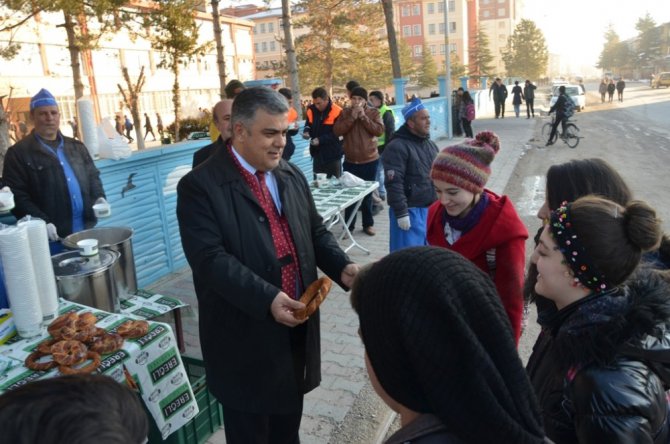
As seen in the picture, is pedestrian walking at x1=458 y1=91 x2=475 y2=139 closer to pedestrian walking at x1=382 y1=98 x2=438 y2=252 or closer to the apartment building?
the apartment building

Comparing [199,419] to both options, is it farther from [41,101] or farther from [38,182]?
[41,101]

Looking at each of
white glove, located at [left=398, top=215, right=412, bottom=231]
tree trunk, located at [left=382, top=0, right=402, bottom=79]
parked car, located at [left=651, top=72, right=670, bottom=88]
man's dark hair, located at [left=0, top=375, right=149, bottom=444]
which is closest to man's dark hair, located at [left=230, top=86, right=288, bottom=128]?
man's dark hair, located at [left=0, top=375, right=149, bottom=444]

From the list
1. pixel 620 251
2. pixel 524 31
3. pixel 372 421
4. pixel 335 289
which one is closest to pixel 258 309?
pixel 620 251

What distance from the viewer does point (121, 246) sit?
392 cm

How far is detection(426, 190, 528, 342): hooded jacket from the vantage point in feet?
9.03

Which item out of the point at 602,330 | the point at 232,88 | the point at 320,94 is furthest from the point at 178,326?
the point at 320,94

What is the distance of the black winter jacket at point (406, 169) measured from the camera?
4.71 meters

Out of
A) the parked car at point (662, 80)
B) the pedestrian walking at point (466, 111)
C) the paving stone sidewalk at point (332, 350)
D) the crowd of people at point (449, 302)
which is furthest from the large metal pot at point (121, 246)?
the parked car at point (662, 80)

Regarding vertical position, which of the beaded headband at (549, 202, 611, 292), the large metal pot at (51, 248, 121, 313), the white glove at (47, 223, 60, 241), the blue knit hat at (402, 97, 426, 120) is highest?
the blue knit hat at (402, 97, 426, 120)

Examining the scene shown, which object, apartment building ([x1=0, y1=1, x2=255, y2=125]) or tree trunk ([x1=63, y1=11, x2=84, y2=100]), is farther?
apartment building ([x1=0, y1=1, x2=255, y2=125])

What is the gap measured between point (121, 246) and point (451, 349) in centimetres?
341

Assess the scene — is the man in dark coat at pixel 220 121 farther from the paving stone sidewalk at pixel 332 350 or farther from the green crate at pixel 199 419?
the green crate at pixel 199 419

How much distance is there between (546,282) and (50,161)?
13.0 ft

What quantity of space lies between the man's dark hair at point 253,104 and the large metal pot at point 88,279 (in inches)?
54.4
